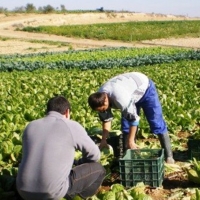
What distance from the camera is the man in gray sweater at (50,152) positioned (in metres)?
4.27

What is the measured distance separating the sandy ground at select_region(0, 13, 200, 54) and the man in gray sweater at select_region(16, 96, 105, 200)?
3544 centimetres

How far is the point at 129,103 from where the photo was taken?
18.6 feet

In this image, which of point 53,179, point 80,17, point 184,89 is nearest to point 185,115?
point 184,89

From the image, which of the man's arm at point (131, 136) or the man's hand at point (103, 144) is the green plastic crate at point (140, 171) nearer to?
the man's arm at point (131, 136)

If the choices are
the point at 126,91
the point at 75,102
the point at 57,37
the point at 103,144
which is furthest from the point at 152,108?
the point at 57,37

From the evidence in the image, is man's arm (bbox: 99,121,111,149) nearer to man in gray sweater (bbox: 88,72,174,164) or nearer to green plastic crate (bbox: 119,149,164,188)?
man in gray sweater (bbox: 88,72,174,164)

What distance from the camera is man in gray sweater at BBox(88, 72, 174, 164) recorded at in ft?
18.2

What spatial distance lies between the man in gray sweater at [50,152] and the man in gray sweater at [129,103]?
87 cm

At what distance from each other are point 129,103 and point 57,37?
168ft

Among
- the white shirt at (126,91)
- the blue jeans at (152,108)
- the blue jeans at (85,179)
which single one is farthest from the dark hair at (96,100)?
the blue jeans at (152,108)

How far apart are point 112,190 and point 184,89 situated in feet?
24.1

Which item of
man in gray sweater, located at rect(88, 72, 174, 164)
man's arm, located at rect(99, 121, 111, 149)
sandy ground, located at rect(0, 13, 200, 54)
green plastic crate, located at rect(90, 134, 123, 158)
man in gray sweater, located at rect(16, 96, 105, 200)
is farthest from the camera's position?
sandy ground, located at rect(0, 13, 200, 54)

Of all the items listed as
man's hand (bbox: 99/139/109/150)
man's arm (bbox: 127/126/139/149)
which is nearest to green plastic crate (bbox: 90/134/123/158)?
man's hand (bbox: 99/139/109/150)

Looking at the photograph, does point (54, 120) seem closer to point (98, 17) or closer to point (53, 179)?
point (53, 179)
